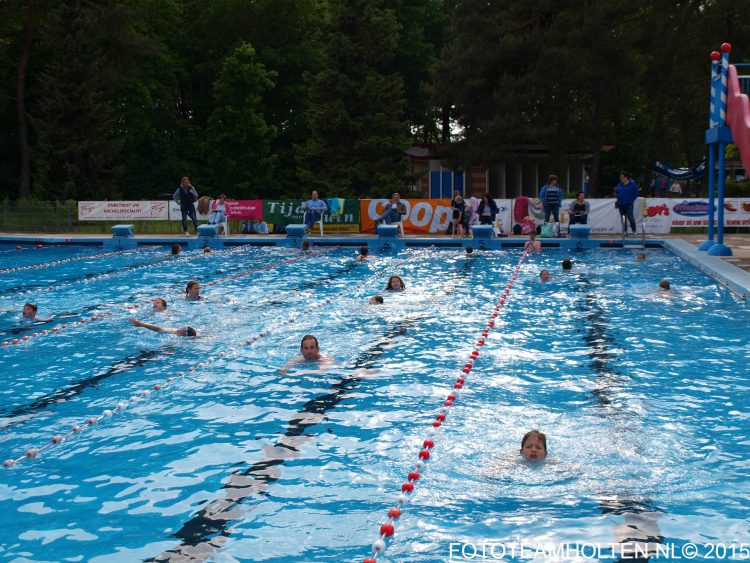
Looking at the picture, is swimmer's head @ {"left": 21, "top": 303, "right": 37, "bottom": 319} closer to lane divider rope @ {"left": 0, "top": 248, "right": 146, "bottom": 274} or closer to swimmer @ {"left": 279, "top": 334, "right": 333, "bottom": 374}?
swimmer @ {"left": 279, "top": 334, "right": 333, "bottom": 374}

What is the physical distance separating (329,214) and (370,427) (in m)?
19.9

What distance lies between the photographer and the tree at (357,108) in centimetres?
3403

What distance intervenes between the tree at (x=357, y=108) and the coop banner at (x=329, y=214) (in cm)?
754

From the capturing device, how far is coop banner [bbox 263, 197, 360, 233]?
26.4 m

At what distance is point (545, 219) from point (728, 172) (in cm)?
4239

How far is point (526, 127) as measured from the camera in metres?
32.5

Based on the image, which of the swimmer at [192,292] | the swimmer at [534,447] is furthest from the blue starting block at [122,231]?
the swimmer at [534,447]

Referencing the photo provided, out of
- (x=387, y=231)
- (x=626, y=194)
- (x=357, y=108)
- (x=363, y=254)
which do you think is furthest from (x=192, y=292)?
(x=357, y=108)

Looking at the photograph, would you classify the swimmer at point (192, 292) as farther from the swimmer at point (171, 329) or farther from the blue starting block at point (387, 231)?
the blue starting block at point (387, 231)

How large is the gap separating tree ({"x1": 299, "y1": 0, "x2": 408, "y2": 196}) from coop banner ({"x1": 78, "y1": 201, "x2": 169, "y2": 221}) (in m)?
8.90

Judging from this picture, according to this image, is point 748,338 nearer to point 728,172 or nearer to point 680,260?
point 680,260

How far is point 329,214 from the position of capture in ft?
86.5

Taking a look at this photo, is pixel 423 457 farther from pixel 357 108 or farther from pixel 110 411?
pixel 357 108

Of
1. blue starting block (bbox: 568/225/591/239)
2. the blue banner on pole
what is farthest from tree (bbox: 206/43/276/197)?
blue starting block (bbox: 568/225/591/239)
